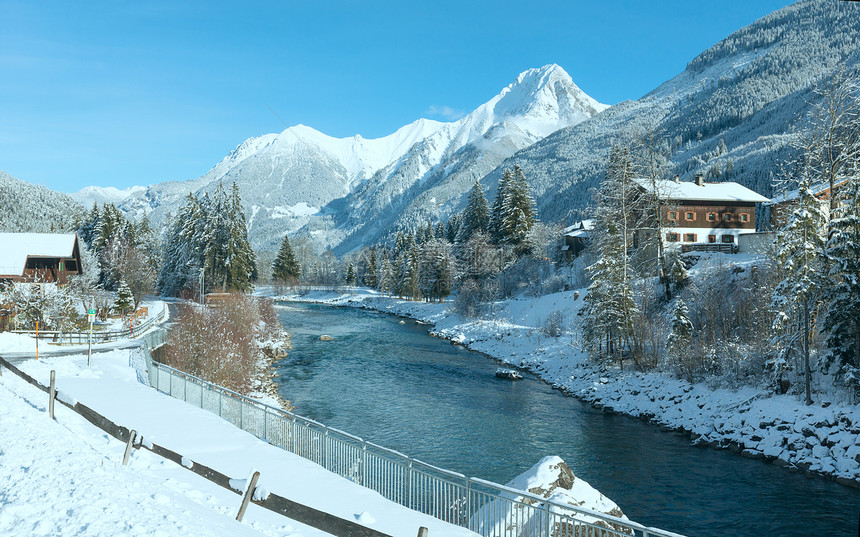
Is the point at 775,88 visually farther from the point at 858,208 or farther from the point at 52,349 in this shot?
the point at 52,349

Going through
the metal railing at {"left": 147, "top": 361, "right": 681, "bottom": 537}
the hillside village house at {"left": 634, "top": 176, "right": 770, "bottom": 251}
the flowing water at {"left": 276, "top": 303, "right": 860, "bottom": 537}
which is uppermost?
the hillside village house at {"left": 634, "top": 176, "right": 770, "bottom": 251}

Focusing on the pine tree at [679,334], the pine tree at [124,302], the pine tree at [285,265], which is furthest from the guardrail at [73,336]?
the pine tree at [285,265]

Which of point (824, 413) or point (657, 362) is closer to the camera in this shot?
point (824, 413)

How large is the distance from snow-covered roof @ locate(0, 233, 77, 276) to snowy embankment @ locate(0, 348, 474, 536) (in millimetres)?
41742

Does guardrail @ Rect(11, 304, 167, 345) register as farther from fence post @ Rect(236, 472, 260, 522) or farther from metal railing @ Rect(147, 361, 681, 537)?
fence post @ Rect(236, 472, 260, 522)

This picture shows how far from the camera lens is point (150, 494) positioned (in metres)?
11.2

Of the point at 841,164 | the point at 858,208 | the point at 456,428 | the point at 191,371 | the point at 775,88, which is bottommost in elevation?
the point at 456,428

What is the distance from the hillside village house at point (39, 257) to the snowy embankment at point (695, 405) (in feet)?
142

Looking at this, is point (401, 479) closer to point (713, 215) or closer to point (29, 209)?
point (713, 215)

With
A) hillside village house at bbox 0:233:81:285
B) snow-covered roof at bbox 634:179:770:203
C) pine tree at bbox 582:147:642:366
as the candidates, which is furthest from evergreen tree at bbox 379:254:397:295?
pine tree at bbox 582:147:642:366

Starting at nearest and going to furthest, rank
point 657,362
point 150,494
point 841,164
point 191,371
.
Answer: point 150,494 → point 841,164 → point 191,371 → point 657,362

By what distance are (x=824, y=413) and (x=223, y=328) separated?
105 feet

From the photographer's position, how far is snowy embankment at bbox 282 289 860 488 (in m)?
21.6

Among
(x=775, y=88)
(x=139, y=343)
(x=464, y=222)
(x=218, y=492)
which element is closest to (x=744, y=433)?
(x=218, y=492)
